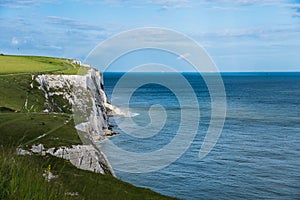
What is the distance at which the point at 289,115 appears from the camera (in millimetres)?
101625

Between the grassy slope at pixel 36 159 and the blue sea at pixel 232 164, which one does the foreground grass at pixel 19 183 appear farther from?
the blue sea at pixel 232 164

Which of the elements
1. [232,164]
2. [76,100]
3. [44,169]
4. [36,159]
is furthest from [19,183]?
[76,100]

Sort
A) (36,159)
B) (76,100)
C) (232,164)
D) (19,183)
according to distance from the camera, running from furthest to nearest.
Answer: (76,100)
(232,164)
(36,159)
(19,183)

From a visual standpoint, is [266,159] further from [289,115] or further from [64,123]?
[289,115]

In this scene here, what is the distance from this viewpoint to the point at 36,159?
468 inches

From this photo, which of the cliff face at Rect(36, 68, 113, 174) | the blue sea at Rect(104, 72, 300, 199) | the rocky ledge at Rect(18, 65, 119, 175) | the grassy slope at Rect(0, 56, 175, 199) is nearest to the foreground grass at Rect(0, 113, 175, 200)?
the grassy slope at Rect(0, 56, 175, 199)

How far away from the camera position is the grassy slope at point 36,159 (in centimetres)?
631

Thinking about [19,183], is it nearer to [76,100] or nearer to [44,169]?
[44,169]

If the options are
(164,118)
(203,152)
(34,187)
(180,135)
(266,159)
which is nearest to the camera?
(34,187)

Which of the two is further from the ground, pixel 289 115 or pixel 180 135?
pixel 289 115

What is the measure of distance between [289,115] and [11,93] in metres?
68.1

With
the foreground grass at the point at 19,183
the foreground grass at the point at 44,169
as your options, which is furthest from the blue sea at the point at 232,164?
the foreground grass at the point at 19,183

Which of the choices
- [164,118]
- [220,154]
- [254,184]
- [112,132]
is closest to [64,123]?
[254,184]

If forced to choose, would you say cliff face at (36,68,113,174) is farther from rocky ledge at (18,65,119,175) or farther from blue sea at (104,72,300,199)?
blue sea at (104,72,300,199)
